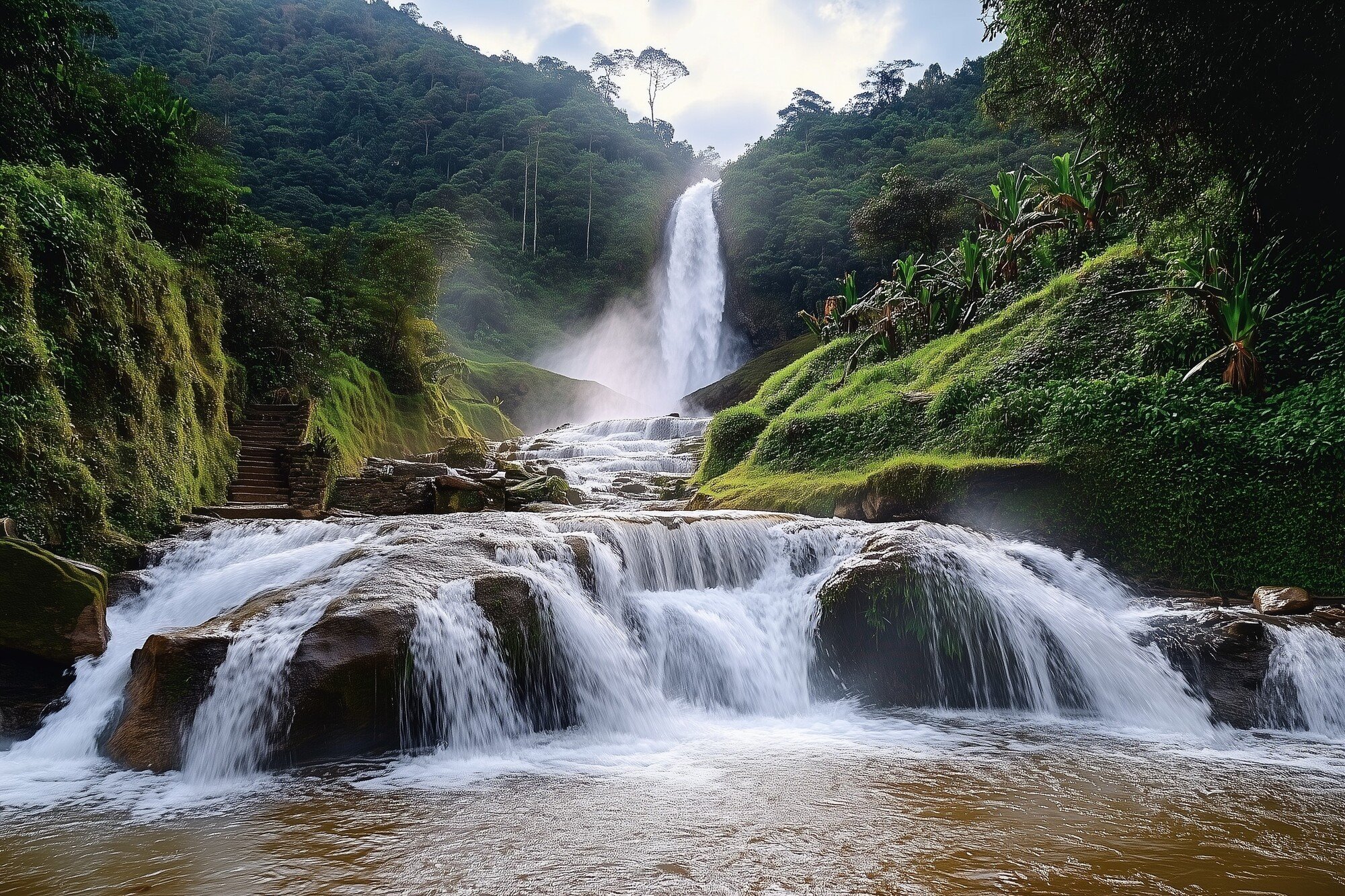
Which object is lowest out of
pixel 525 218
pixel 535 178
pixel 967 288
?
pixel 967 288

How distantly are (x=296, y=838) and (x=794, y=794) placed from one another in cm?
265

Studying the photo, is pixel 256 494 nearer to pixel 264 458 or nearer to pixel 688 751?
pixel 264 458

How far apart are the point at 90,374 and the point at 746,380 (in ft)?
88.1

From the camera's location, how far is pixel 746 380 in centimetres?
3294

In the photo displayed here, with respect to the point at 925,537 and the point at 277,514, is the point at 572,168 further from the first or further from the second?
the point at 925,537

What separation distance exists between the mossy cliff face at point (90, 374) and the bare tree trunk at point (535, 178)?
45.3 meters

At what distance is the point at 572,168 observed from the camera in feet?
190

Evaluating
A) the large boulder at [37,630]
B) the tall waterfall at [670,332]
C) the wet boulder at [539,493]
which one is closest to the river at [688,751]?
the large boulder at [37,630]

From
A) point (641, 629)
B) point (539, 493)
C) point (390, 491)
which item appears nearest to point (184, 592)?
point (641, 629)

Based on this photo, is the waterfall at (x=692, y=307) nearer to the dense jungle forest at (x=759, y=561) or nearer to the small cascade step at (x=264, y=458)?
the dense jungle forest at (x=759, y=561)

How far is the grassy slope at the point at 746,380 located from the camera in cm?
3238

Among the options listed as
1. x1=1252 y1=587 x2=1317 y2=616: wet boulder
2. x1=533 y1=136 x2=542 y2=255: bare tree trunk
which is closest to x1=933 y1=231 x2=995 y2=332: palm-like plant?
x1=1252 y1=587 x2=1317 y2=616: wet boulder

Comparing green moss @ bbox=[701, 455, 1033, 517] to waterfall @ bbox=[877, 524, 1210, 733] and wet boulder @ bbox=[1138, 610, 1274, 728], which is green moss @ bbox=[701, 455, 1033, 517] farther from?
wet boulder @ bbox=[1138, 610, 1274, 728]

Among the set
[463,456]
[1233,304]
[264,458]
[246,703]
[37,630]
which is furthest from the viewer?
[463,456]
